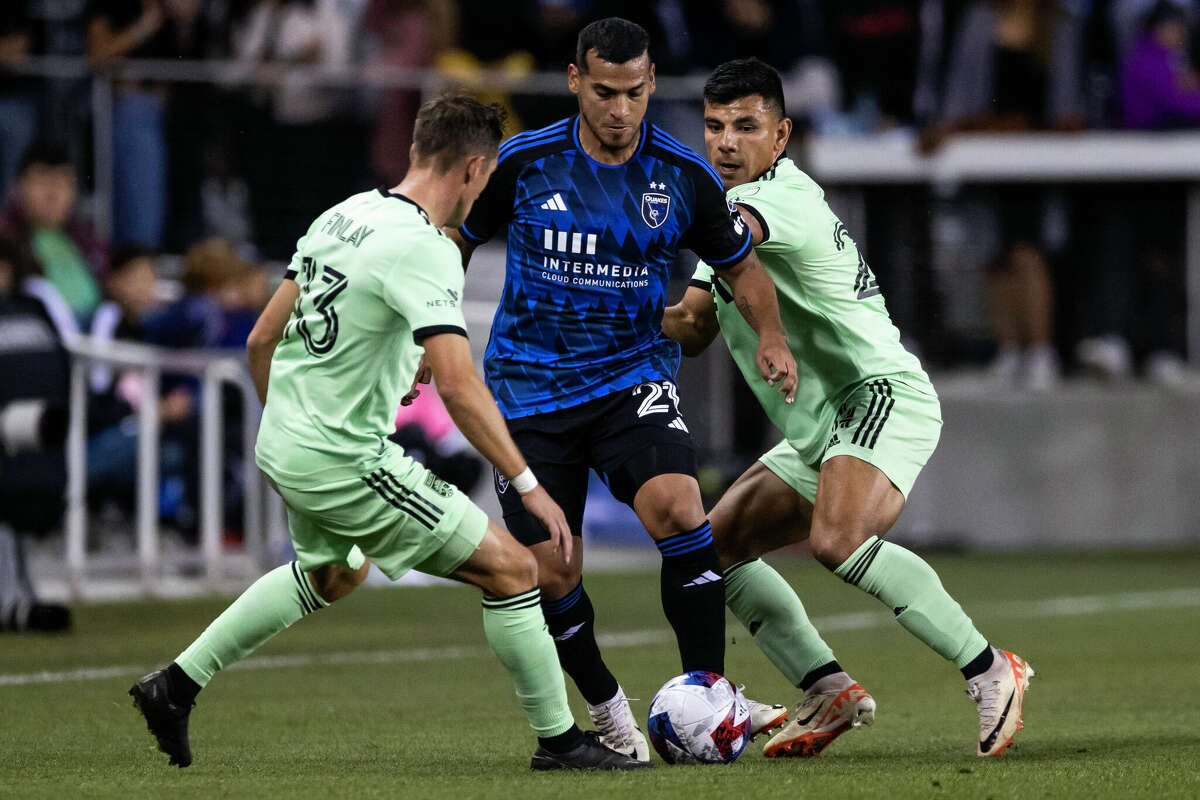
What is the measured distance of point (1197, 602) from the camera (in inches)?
513

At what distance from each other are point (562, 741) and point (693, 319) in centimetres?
178

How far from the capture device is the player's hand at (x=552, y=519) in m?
5.50

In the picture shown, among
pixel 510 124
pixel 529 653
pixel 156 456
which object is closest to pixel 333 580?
pixel 529 653

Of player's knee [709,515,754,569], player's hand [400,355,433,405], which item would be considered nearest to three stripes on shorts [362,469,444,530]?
player's hand [400,355,433,405]

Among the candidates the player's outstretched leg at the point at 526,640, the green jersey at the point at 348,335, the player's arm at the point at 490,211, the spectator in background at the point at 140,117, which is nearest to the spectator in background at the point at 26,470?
the spectator in background at the point at 140,117

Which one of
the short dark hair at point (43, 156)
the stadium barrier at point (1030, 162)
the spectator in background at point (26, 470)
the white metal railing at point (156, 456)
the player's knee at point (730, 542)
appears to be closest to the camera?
the player's knee at point (730, 542)

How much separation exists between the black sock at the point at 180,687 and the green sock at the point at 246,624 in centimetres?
2

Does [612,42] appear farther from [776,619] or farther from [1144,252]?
[1144,252]

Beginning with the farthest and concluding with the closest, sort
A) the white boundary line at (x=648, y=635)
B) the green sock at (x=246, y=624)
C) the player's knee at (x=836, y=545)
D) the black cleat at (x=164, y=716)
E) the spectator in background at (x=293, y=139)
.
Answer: the spectator in background at (x=293, y=139)
the white boundary line at (x=648, y=635)
the player's knee at (x=836, y=545)
the green sock at (x=246, y=624)
the black cleat at (x=164, y=716)

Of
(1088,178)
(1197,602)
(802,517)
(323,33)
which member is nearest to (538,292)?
(802,517)

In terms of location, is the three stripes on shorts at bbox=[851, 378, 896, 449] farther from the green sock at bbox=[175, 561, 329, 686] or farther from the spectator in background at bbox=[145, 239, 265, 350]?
the spectator in background at bbox=[145, 239, 265, 350]

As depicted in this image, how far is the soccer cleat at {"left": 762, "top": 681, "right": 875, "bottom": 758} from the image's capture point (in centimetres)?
654

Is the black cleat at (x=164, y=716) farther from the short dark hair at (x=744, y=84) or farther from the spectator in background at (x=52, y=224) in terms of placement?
the spectator in background at (x=52, y=224)

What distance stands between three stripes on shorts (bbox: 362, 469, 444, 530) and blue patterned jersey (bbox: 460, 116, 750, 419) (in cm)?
84
